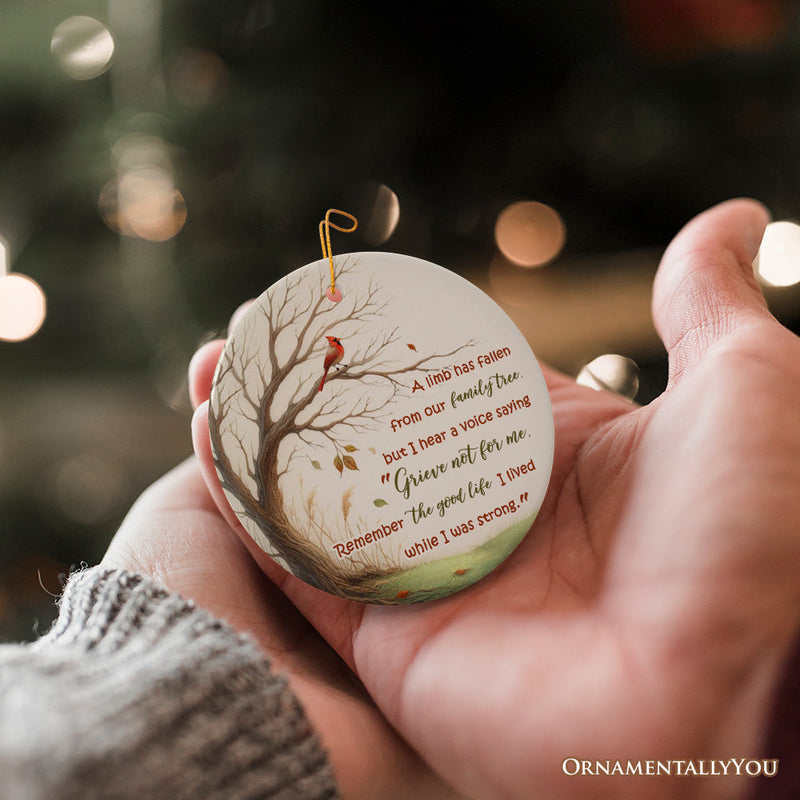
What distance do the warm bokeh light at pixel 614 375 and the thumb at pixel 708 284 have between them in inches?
12.9

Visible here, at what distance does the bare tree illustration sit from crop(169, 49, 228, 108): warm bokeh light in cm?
41

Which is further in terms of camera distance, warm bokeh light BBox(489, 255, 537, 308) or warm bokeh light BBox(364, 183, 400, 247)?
warm bokeh light BBox(489, 255, 537, 308)

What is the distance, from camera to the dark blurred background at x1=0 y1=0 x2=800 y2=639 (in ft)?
2.53

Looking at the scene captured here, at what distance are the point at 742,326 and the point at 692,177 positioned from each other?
434mm

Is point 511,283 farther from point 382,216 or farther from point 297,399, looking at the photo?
point 297,399

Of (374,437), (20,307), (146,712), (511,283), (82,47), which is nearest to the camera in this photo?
(146,712)

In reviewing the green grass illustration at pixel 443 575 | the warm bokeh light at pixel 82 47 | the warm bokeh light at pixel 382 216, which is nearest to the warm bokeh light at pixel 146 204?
the warm bokeh light at pixel 82 47

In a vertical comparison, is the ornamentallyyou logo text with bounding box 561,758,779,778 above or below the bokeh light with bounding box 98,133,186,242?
below

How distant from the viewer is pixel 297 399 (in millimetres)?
486

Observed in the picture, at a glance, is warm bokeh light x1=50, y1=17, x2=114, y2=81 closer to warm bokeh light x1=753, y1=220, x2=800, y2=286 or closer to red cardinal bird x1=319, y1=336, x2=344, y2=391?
red cardinal bird x1=319, y1=336, x2=344, y2=391

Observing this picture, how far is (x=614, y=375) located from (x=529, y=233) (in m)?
0.22

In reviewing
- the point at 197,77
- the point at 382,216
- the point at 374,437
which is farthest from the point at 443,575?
the point at 197,77

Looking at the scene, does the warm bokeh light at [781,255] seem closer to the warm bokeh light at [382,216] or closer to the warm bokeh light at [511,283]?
the warm bokeh light at [511,283]

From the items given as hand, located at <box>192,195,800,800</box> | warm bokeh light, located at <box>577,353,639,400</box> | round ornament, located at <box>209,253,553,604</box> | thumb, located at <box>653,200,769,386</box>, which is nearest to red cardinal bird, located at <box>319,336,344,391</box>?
round ornament, located at <box>209,253,553,604</box>
